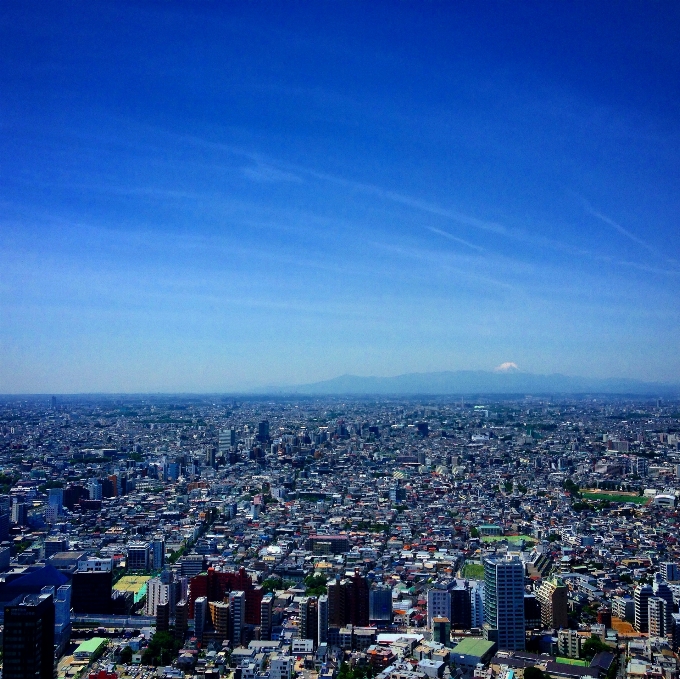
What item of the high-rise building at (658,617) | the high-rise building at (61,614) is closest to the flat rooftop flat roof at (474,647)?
the high-rise building at (658,617)

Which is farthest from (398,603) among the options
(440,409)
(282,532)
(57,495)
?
(440,409)

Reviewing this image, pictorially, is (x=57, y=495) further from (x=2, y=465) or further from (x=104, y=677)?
(x=104, y=677)

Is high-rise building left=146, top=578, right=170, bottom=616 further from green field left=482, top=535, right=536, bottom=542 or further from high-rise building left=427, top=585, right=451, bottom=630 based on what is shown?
green field left=482, top=535, right=536, bottom=542

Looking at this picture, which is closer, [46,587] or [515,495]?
[46,587]

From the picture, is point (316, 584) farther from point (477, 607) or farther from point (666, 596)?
point (666, 596)

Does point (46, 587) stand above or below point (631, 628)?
above

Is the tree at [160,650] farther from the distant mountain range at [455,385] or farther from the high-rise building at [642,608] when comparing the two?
the distant mountain range at [455,385]

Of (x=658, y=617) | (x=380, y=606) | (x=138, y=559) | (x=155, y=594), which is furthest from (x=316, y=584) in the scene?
(x=658, y=617)
